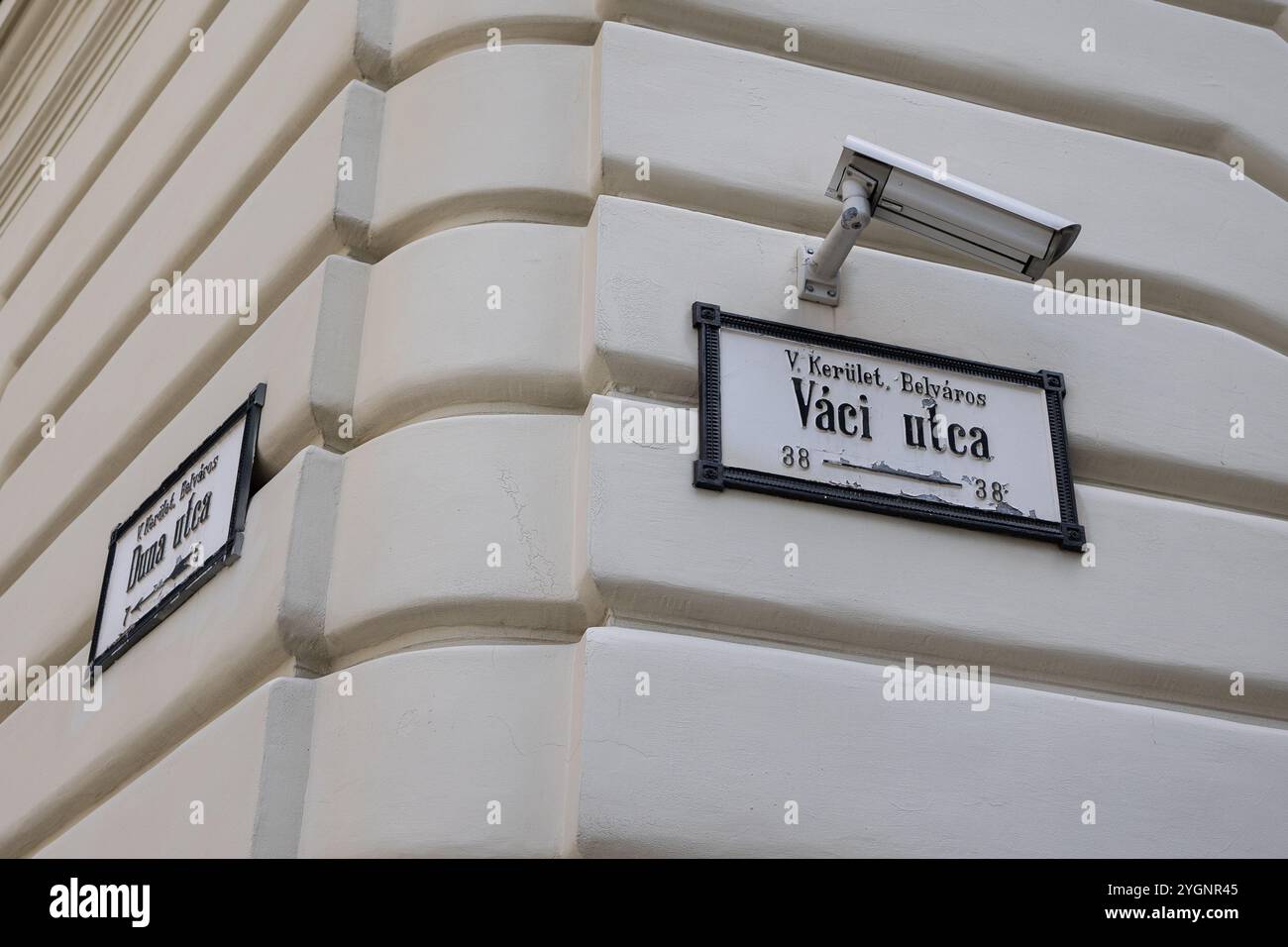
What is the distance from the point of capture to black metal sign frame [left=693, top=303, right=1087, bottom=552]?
428 centimetres

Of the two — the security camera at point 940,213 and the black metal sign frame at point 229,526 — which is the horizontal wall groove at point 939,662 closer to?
the security camera at point 940,213

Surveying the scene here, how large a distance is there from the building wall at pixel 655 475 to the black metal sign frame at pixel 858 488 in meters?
0.05

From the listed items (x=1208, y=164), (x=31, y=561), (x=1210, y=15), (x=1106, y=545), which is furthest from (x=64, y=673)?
(x=1210, y=15)

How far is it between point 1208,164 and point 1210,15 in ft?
2.38

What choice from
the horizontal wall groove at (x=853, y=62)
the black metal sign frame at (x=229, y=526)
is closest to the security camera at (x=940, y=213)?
the horizontal wall groove at (x=853, y=62)

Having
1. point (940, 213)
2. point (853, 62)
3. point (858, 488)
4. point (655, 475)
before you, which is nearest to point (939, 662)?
point (858, 488)

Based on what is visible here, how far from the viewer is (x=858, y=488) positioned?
4371mm

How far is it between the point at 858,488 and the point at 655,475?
23.2 inches

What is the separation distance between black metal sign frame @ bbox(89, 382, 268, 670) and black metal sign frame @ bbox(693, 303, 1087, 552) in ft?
4.69

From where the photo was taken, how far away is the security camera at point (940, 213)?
4.34m

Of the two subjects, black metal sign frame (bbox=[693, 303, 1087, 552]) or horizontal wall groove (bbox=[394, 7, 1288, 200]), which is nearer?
black metal sign frame (bbox=[693, 303, 1087, 552])

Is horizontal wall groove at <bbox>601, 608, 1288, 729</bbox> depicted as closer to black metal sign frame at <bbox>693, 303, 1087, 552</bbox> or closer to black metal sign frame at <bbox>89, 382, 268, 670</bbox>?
black metal sign frame at <bbox>693, 303, 1087, 552</bbox>

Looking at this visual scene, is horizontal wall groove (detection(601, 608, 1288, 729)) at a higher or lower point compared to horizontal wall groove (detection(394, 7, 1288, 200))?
lower

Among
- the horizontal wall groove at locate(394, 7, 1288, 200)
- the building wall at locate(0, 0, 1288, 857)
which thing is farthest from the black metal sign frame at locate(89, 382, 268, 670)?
Answer: the horizontal wall groove at locate(394, 7, 1288, 200)
